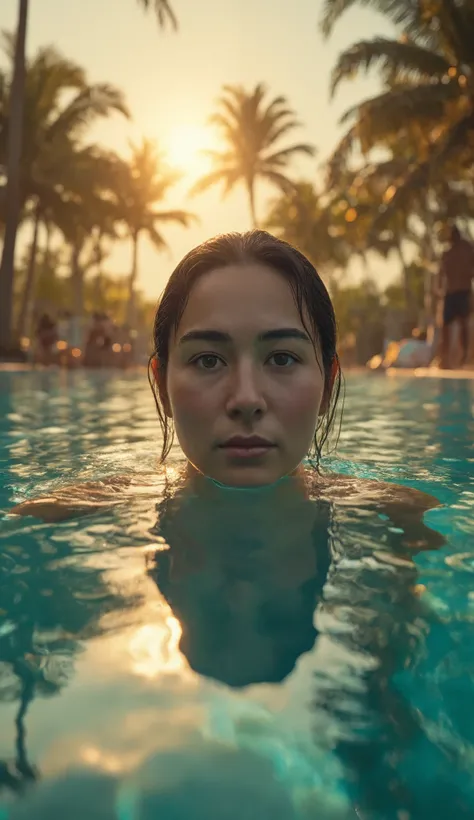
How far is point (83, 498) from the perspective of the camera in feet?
8.91

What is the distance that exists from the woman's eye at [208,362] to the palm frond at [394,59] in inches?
619

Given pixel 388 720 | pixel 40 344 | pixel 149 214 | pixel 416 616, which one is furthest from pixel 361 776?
pixel 149 214

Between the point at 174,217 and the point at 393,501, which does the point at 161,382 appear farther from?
the point at 174,217

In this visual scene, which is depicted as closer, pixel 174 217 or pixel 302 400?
pixel 302 400

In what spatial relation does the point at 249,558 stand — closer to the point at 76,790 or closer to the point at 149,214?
the point at 76,790

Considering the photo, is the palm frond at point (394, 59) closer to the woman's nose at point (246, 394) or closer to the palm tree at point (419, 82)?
the palm tree at point (419, 82)

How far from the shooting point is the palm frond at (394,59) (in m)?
15.4

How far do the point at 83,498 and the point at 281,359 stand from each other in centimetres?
106

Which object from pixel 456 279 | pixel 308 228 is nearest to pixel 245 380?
pixel 456 279

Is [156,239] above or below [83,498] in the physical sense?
above

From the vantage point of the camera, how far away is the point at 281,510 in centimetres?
253

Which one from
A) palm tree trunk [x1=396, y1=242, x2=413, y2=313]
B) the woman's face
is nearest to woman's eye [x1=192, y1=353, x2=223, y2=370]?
the woman's face

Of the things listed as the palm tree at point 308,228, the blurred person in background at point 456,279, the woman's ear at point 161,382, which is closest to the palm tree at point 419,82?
the blurred person in background at point 456,279

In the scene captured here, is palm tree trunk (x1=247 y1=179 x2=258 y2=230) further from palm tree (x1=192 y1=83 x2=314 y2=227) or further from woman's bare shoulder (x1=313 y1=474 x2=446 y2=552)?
woman's bare shoulder (x1=313 y1=474 x2=446 y2=552)
